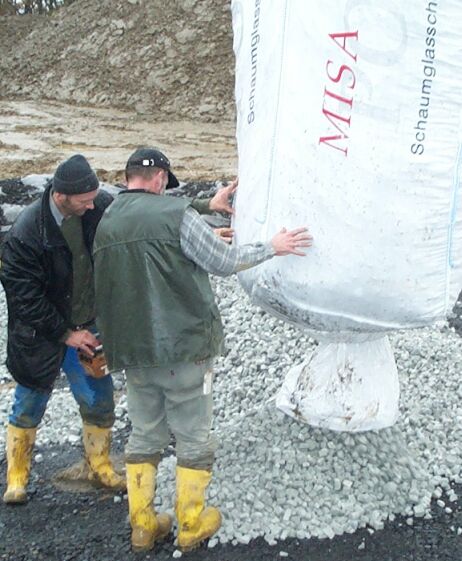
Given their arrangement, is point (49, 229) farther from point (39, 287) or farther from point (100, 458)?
point (100, 458)

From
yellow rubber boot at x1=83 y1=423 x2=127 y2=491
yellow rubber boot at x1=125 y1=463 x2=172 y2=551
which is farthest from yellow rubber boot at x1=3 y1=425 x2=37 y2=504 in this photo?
yellow rubber boot at x1=125 y1=463 x2=172 y2=551

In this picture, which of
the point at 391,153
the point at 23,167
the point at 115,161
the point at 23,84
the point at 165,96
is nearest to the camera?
the point at 391,153

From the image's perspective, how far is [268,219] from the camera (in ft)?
9.65

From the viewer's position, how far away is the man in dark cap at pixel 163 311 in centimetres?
290

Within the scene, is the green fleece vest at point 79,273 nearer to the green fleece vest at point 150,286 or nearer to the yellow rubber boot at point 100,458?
the green fleece vest at point 150,286

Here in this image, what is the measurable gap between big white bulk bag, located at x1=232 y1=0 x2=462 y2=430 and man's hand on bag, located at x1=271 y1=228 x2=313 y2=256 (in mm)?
44

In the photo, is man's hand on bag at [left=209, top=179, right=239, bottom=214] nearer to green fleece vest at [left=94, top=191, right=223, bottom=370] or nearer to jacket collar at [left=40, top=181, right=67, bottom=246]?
green fleece vest at [left=94, top=191, right=223, bottom=370]

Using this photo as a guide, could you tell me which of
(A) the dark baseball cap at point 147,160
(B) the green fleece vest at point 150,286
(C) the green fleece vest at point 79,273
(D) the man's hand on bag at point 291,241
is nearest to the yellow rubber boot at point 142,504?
(B) the green fleece vest at point 150,286

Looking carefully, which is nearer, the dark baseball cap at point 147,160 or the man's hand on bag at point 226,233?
the dark baseball cap at point 147,160

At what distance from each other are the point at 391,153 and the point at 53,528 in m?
2.20

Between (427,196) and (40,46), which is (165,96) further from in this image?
(427,196)

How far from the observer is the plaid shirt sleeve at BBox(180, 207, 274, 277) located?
9.44ft

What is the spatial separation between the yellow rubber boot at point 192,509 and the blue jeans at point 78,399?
69 cm

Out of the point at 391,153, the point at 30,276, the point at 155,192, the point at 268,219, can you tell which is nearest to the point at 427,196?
the point at 391,153
